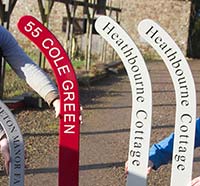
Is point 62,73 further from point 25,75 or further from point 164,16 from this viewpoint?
point 164,16

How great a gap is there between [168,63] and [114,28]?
0.37 m

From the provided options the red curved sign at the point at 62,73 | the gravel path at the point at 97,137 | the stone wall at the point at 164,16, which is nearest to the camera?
the red curved sign at the point at 62,73

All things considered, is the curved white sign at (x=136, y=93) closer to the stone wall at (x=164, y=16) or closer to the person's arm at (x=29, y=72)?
the person's arm at (x=29, y=72)

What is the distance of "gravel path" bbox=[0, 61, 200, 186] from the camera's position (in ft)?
21.9

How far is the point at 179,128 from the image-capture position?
3760 millimetres

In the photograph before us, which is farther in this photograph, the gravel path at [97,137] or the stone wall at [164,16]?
the stone wall at [164,16]

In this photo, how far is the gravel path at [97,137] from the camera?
667cm

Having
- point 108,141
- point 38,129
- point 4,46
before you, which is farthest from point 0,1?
point 4,46

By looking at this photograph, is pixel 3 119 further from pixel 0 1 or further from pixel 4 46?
pixel 0 1

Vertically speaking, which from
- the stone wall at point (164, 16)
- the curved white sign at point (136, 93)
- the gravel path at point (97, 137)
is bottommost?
the gravel path at point (97, 137)

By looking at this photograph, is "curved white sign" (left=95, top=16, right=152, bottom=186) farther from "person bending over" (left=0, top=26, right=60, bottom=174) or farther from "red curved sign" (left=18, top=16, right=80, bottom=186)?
"person bending over" (left=0, top=26, right=60, bottom=174)

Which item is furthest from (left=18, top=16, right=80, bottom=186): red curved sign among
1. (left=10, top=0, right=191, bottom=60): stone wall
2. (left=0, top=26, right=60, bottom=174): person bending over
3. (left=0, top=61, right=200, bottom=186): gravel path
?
(left=10, top=0, right=191, bottom=60): stone wall

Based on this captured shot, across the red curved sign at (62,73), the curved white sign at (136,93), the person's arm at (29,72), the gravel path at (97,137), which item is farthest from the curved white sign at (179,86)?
the gravel path at (97,137)

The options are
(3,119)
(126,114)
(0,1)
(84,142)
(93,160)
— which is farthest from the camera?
(126,114)
